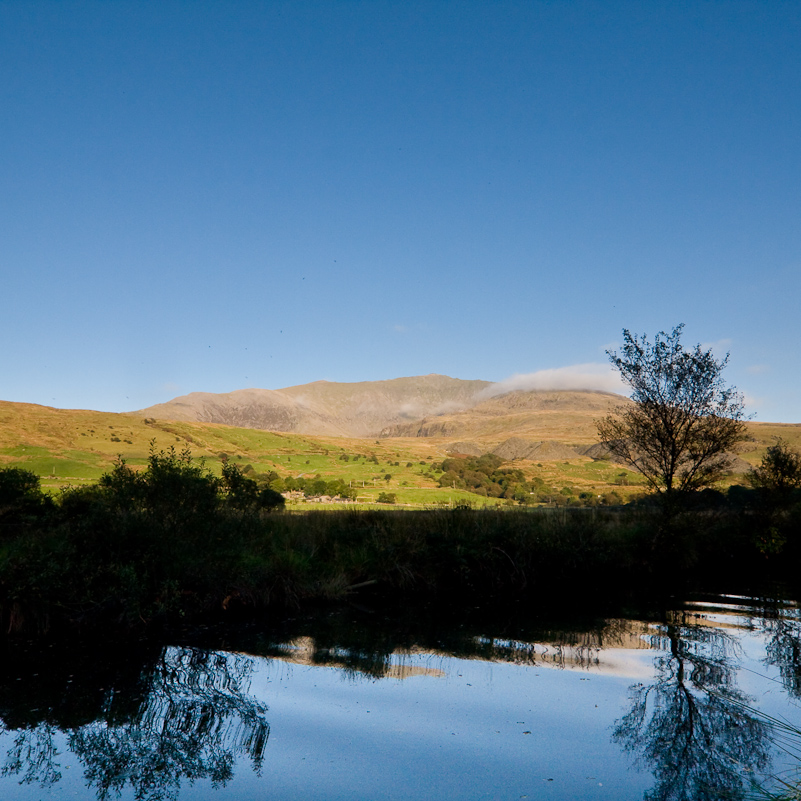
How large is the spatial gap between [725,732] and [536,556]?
11.8m

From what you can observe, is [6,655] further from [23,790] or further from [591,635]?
[591,635]

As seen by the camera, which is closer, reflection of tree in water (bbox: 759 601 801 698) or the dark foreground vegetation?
reflection of tree in water (bbox: 759 601 801 698)

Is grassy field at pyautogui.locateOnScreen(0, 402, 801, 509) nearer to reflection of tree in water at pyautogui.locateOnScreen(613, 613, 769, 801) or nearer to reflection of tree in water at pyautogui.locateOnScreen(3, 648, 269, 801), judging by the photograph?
reflection of tree in water at pyautogui.locateOnScreen(613, 613, 769, 801)

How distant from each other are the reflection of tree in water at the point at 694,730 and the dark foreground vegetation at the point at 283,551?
7.56 meters

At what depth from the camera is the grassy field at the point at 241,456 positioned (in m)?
A: 78.6

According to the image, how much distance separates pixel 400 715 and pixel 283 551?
29.7 feet

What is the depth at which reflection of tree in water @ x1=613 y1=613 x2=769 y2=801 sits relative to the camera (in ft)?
21.3

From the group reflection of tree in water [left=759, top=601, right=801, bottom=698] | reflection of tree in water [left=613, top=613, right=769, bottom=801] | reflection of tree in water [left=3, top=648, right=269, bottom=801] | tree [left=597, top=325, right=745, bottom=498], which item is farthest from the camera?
tree [left=597, top=325, right=745, bottom=498]

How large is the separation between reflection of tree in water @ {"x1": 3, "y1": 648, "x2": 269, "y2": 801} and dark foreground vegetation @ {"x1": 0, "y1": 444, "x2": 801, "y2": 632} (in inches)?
151

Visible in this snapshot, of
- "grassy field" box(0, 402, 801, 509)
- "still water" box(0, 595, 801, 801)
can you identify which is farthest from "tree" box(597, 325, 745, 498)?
"grassy field" box(0, 402, 801, 509)

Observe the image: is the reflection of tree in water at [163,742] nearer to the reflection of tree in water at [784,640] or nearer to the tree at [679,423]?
the reflection of tree in water at [784,640]

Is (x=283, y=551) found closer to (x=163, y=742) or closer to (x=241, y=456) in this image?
(x=163, y=742)

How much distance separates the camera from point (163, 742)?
24.8 feet

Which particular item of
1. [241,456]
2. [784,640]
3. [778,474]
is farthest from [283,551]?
[241,456]
